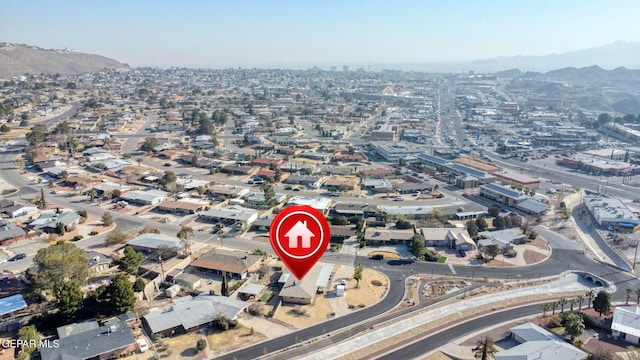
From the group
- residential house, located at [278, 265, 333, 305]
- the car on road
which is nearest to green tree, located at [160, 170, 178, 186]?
the car on road

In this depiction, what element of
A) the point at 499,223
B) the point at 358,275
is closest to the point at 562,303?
the point at 358,275

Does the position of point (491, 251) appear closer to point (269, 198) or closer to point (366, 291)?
point (366, 291)

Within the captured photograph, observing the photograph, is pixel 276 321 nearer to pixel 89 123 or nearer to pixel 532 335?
pixel 532 335

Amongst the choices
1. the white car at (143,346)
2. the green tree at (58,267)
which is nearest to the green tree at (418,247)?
the white car at (143,346)

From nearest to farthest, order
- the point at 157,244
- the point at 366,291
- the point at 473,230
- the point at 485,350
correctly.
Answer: the point at 485,350 < the point at 366,291 < the point at 157,244 < the point at 473,230

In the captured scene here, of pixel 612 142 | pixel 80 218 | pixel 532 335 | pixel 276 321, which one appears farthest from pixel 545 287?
pixel 612 142

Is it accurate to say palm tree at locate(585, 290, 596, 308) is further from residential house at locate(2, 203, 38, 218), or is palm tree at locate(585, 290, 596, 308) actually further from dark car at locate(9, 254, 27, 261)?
residential house at locate(2, 203, 38, 218)
